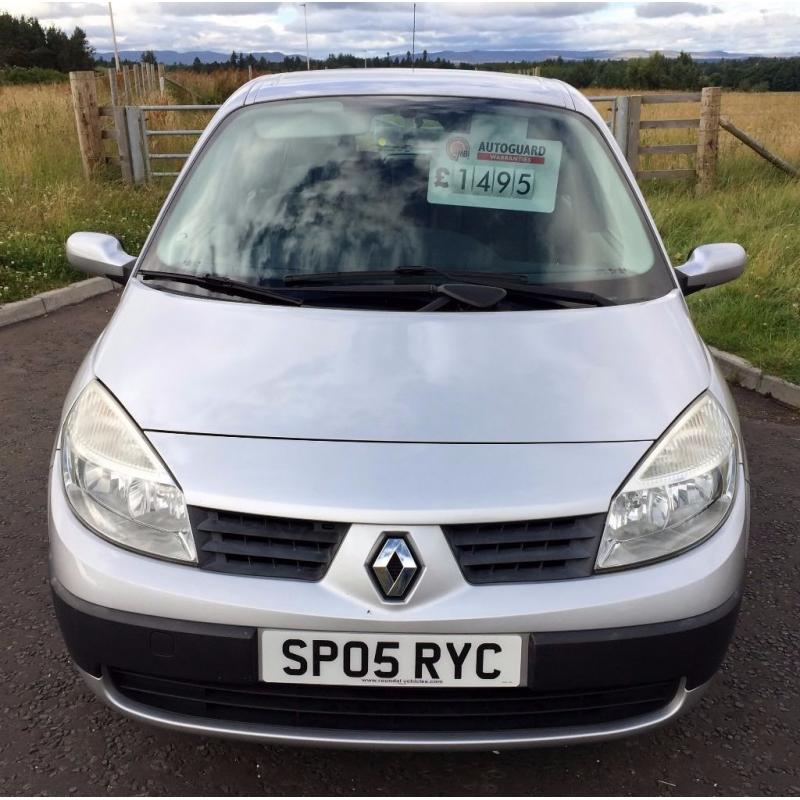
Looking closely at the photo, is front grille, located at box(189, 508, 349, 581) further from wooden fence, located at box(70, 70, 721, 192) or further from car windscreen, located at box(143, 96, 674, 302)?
wooden fence, located at box(70, 70, 721, 192)

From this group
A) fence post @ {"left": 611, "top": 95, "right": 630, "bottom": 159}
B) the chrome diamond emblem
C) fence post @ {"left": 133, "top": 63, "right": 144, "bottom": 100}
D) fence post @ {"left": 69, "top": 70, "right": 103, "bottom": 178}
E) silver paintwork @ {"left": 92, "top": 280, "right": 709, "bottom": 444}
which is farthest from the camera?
fence post @ {"left": 133, "top": 63, "right": 144, "bottom": 100}

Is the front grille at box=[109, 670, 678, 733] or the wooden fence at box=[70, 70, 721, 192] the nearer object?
the front grille at box=[109, 670, 678, 733]

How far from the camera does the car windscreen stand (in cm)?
247

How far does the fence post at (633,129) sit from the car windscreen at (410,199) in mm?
8493

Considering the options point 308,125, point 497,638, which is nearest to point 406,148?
point 308,125

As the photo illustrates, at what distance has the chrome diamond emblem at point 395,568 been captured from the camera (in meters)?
1.64

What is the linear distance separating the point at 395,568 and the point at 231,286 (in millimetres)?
1078

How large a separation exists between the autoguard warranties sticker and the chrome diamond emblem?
4.33 feet

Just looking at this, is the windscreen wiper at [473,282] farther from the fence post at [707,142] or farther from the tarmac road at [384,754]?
the fence post at [707,142]

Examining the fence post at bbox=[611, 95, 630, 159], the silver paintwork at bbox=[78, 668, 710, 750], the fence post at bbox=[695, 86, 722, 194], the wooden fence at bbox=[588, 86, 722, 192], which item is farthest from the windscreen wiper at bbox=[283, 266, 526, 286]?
the fence post at bbox=[611, 95, 630, 159]

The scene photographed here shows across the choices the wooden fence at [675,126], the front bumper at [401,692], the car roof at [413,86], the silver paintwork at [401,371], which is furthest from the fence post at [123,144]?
the front bumper at [401,692]

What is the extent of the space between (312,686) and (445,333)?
93 cm

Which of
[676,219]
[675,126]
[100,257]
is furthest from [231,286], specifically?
[675,126]

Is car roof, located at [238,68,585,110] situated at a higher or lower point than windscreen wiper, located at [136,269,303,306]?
higher
